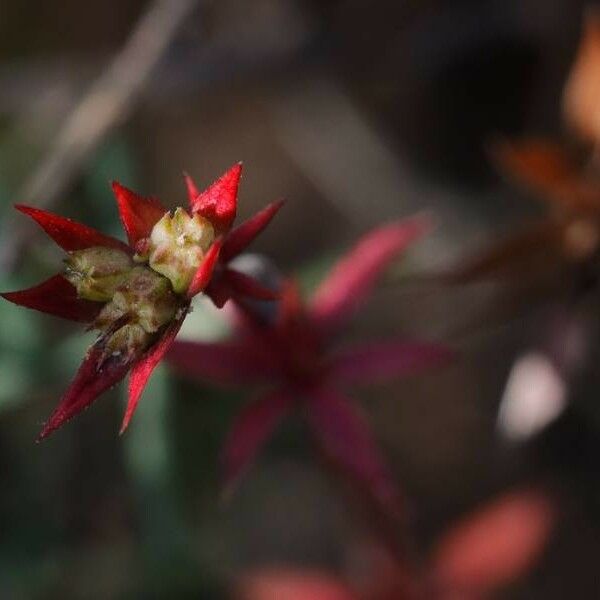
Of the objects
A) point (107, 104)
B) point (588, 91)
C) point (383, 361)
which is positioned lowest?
point (383, 361)

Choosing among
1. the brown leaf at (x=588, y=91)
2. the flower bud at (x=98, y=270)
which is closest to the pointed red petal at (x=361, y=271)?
the brown leaf at (x=588, y=91)

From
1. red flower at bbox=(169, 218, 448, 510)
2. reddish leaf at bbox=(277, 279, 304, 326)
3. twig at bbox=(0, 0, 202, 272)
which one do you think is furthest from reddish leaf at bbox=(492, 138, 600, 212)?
twig at bbox=(0, 0, 202, 272)

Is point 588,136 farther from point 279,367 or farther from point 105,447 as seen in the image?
point 105,447

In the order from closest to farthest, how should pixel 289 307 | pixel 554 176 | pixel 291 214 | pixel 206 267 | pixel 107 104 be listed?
pixel 206 267, pixel 289 307, pixel 554 176, pixel 107 104, pixel 291 214

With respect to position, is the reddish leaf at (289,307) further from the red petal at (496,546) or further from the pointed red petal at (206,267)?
the red petal at (496,546)

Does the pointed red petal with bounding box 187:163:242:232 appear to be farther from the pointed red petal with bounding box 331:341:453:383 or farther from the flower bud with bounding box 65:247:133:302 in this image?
the pointed red petal with bounding box 331:341:453:383

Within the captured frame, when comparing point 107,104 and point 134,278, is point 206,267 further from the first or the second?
point 107,104

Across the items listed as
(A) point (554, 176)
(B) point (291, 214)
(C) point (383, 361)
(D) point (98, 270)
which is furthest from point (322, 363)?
(B) point (291, 214)

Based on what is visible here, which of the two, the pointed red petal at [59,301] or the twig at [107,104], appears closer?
the pointed red petal at [59,301]
